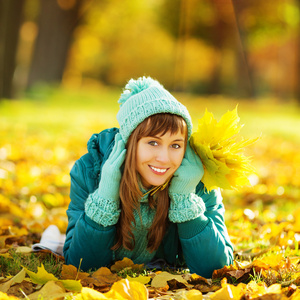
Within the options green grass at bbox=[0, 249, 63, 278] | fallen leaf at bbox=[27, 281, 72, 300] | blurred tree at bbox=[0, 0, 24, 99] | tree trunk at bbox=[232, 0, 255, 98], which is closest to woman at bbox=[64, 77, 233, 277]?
green grass at bbox=[0, 249, 63, 278]

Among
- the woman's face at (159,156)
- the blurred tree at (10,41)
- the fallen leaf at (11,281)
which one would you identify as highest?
the blurred tree at (10,41)

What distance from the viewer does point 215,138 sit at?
8.40ft

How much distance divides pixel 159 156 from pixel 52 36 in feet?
70.8

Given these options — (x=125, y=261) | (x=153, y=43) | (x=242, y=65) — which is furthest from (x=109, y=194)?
(x=153, y=43)

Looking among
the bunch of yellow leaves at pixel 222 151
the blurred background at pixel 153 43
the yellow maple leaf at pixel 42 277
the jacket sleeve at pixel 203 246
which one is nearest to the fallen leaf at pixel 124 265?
the jacket sleeve at pixel 203 246

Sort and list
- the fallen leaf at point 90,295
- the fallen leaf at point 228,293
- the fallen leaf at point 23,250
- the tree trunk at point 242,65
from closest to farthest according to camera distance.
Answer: the fallen leaf at point 90,295 → the fallen leaf at point 228,293 → the fallen leaf at point 23,250 → the tree trunk at point 242,65

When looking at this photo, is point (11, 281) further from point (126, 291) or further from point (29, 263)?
point (126, 291)

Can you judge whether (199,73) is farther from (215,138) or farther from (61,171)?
(215,138)

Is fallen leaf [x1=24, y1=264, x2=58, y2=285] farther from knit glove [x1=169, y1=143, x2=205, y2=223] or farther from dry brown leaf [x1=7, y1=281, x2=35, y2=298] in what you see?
knit glove [x1=169, y1=143, x2=205, y2=223]

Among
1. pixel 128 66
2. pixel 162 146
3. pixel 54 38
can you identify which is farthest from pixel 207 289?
pixel 128 66

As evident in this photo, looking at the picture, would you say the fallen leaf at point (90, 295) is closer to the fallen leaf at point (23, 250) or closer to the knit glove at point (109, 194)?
the knit glove at point (109, 194)

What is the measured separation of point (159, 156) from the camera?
2.42 m

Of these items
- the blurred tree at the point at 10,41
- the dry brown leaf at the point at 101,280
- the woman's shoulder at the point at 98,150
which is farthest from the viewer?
the blurred tree at the point at 10,41

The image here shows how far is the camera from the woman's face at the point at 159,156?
2.43 metres
